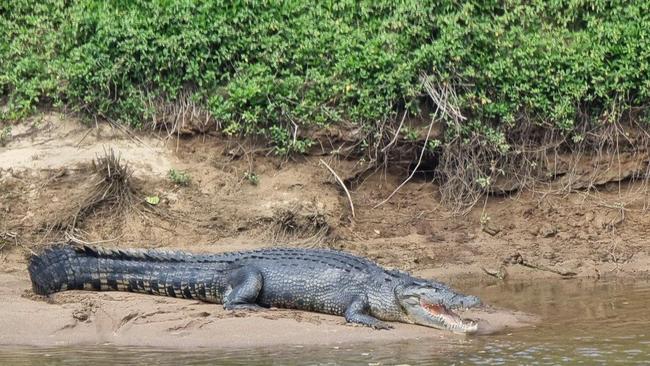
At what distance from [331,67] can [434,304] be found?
320 cm

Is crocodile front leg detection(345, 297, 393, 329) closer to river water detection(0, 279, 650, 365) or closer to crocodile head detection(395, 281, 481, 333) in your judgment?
crocodile head detection(395, 281, 481, 333)

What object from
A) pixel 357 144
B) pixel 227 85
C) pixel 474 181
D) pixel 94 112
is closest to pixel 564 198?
pixel 474 181

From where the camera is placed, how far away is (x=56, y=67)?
11242 mm

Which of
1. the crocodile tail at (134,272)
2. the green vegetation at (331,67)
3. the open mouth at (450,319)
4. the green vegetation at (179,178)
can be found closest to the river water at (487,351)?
the open mouth at (450,319)

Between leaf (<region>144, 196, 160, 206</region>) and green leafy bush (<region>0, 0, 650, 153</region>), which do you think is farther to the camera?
green leafy bush (<region>0, 0, 650, 153</region>)

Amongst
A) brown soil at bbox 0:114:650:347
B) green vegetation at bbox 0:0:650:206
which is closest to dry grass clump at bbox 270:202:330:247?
brown soil at bbox 0:114:650:347

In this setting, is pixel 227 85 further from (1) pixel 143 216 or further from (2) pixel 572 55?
(2) pixel 572 55

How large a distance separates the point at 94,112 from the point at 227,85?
129cm

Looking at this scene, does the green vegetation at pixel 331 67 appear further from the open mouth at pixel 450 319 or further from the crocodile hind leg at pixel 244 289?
the open mouth at pixel 450 319

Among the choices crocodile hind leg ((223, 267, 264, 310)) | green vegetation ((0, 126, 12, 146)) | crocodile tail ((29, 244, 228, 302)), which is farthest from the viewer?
green vegetation ((0, 126, 12, 146))

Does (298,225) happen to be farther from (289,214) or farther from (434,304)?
(434,304)

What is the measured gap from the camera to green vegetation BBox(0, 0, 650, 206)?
11.1 m

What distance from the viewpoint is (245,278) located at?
30.5 feet

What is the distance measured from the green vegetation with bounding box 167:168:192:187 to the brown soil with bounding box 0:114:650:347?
0.06 m
